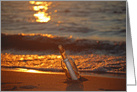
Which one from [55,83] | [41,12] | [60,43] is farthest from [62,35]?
[55,83]

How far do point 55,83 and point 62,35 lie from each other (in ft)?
4.31

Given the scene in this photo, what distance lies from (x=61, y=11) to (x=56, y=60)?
1036 mm

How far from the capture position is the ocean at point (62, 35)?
2943 millimetres

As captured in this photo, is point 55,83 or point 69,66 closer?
point 69,66

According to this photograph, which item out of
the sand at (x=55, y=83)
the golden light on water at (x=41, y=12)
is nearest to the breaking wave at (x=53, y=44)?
the golden light on water at (x=41, y=12)

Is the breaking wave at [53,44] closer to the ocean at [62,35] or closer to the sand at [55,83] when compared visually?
the ocean at [62,35]

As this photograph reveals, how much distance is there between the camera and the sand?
2.33 m

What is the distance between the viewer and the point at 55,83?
2422mm

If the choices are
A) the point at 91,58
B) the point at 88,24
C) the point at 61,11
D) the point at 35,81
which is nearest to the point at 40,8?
the point at 61,11

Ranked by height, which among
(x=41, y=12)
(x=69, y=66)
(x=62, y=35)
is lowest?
(x=69, y=66)

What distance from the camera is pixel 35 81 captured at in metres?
2.49

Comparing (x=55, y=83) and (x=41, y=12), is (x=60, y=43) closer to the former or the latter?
(x=41, y=12)

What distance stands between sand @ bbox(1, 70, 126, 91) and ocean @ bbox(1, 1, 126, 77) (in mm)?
231

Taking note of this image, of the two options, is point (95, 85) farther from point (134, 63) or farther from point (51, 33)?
point (51, 33)
